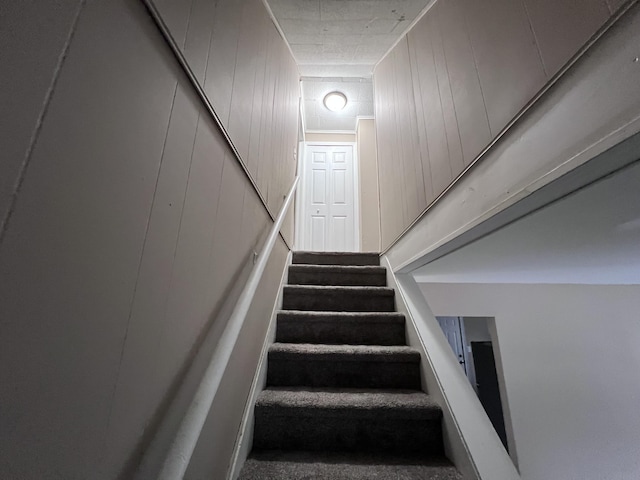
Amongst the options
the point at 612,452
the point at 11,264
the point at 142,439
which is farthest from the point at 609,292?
the point at 11,264

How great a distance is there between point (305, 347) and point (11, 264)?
53.4 inches

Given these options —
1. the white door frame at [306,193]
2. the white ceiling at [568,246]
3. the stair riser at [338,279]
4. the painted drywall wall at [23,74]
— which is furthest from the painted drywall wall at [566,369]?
the painted drywall wall at [23,74]

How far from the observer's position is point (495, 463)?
3.22 ft

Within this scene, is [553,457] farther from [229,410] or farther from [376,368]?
[229,410]

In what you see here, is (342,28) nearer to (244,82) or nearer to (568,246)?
(244,82)

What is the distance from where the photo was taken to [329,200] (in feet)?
13.5

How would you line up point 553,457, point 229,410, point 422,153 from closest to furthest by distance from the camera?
point 229,410, point 422,153, point 553,457

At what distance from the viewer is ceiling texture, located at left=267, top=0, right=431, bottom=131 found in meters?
2.06

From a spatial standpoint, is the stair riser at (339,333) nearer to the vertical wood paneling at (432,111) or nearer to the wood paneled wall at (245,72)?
the wood paneled wall at (245,72)

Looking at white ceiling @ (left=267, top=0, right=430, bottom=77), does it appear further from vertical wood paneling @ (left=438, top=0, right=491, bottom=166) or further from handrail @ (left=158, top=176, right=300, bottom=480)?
handrail @ (left=158, top=176, right=300, bottom=480)

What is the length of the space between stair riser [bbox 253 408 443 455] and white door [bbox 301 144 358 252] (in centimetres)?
278

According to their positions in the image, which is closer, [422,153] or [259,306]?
[259,306]

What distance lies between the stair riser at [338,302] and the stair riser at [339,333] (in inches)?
9.4

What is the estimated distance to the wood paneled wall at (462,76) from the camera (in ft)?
2.31
